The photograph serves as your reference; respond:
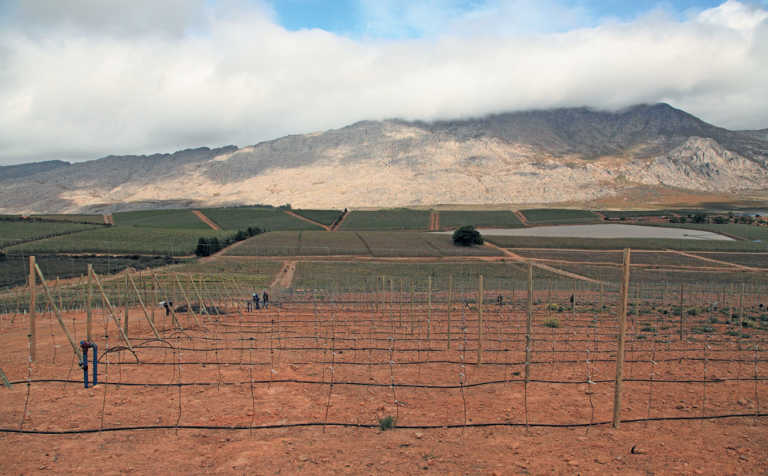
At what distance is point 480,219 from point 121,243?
223 feet

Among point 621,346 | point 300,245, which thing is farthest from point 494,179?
point 621,346

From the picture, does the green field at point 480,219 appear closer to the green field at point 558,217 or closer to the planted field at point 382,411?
the green field at point 558,217

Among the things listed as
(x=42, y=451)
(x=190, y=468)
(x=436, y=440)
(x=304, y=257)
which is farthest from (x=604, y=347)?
(x=304, y=257)

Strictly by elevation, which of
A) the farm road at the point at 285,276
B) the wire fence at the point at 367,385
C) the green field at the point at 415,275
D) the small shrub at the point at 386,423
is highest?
the small shrub at the point at 386,423

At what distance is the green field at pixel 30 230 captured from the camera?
6082cm

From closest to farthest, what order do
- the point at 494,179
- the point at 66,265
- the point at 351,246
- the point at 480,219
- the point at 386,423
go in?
1. the point at 386,423
2. the point at 66,265
3. the point at 351,246
4. the point at 480,219
5. the point at 494,179

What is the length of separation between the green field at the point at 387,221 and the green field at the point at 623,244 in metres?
25.5

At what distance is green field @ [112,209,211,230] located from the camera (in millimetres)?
95438

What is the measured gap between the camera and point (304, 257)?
58.2m

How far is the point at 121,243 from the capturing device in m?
61.5

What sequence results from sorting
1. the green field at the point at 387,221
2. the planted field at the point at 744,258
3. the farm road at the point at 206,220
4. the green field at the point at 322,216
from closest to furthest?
the planted field at the point at 744,258
the green field at the point at 387,221
the farm road at the point at 206,220
the green field at the point at 322,216

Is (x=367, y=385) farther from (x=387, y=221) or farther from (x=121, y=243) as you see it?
(x=387, y=221)

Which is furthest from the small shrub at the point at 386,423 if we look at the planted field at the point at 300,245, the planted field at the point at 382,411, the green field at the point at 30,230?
the green field at the point at 30,230

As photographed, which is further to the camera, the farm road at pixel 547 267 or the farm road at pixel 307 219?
the farm road at pixel 307 219
